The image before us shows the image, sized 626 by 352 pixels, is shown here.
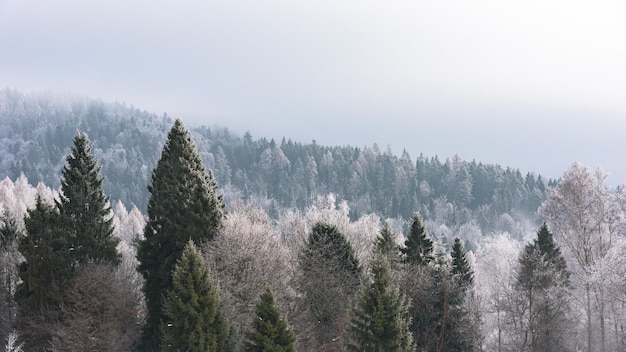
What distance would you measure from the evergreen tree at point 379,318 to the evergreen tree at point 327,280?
789 cm

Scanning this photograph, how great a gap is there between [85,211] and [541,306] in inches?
1228

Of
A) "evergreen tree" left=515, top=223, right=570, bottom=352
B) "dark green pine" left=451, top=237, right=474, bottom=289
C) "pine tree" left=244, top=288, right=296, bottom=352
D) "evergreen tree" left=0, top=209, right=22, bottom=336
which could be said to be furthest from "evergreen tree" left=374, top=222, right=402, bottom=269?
"evergreen tree" left=0, top=209, right=22, bottom=336

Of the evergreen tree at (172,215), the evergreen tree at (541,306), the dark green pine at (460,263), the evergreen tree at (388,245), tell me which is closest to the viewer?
the evergreen tree at (541,306)

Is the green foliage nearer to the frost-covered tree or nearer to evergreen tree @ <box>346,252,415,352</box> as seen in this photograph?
the frost-covered tree

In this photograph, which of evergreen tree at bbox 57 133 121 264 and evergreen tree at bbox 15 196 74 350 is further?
evergreen tree at bbox 57 133 121 264

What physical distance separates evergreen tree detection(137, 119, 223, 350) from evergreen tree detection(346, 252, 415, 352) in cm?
1176

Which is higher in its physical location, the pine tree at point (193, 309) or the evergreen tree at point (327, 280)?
the evergreen tree at point (327, 280)

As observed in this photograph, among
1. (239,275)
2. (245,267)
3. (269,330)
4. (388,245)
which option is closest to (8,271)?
(239,275)

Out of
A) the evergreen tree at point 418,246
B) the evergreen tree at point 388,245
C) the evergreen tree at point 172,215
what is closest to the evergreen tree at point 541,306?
the evergreen tree at point 418,246

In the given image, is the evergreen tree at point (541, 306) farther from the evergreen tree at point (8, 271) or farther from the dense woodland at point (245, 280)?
the evergreen tree at point (8, 271)

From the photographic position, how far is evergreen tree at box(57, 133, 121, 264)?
40.1 m

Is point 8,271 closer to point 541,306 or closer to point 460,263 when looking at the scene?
point 460,263

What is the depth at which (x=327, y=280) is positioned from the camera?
140ft

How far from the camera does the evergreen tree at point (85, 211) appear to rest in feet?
132
